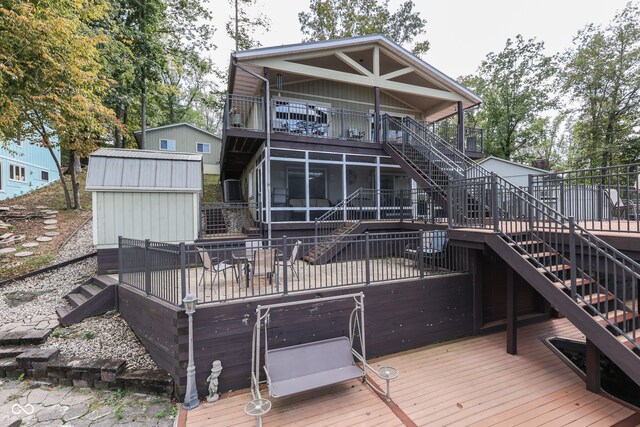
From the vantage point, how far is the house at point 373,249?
4.16 metres

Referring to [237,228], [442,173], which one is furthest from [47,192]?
[442,173]

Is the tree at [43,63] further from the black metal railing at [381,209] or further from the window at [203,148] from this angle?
the window at [203,148]

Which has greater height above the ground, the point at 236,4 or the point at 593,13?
the point at 236,4

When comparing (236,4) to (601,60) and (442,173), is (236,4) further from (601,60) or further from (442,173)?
(601,60)

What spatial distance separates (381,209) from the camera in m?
10.2

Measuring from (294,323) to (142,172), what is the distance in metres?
5.82

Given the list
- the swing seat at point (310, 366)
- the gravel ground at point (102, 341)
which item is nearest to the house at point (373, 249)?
the gravel ground at point (102, 341)

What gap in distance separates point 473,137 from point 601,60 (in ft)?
44.0

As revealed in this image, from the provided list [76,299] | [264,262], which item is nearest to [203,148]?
[76,299]

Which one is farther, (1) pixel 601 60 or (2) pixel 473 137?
(1) pixel 601 60

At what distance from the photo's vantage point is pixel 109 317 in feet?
19.2

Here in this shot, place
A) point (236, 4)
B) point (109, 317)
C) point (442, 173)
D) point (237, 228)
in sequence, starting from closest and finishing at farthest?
point (109, 317)
point (442, 173)
point (237, 228)
point (236, 4)

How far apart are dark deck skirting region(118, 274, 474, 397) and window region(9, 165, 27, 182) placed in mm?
15786

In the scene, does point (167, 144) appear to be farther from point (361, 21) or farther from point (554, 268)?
point (554, 268)
